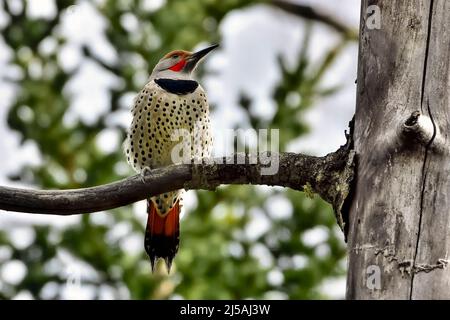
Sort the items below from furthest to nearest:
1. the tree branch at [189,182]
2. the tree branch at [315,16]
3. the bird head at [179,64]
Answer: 1. the tree branch at [315,16]
2. the bird head at [179,64]
3. the tree branch at [189,182]

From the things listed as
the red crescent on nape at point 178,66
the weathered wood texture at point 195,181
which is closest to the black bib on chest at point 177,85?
the red crescent on nape at point 178,66

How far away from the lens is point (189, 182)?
351cm

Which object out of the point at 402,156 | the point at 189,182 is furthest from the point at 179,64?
the point at 402,156

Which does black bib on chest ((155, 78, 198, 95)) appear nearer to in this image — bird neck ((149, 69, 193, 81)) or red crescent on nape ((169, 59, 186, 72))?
bird neck ((149, 69, 193, 81))

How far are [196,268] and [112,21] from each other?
224 centimetres

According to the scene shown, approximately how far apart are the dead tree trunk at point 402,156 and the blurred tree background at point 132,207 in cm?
417

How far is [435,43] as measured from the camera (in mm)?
3180

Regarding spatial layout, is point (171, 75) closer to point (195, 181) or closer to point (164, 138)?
point (164, 138)

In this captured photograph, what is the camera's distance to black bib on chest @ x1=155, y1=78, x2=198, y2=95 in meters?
5.20

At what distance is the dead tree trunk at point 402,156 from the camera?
9.66 feet

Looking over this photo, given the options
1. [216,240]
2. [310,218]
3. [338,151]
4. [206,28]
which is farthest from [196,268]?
[338,151]

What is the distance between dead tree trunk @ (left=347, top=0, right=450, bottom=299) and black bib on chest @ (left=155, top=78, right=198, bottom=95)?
1.99 m

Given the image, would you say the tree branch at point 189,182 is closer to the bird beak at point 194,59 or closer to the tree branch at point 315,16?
the bird beak at point 194,59
